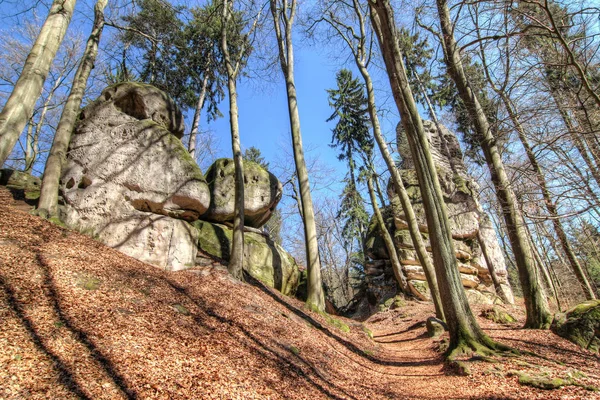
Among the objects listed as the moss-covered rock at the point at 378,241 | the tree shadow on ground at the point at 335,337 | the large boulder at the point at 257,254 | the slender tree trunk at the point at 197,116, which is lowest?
the tree shadow on ground at the point at 335,337

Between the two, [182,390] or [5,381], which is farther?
[182,390]

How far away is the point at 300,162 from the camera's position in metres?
10.1

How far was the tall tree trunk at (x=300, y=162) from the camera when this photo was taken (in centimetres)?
921

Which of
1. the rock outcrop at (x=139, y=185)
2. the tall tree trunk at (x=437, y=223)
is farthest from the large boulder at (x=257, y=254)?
the tall tree trunk at (x=437, y=223)

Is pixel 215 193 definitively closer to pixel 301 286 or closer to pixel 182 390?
pixel 301 286

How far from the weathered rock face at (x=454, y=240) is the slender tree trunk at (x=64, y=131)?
1379 cm

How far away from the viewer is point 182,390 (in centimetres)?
305

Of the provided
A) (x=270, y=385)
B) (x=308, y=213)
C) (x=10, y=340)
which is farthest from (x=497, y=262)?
(x=10, y=340)

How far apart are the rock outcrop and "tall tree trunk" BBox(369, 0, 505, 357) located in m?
5.88

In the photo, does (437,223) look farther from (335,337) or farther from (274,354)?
(335,337)

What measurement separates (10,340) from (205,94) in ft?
51.1

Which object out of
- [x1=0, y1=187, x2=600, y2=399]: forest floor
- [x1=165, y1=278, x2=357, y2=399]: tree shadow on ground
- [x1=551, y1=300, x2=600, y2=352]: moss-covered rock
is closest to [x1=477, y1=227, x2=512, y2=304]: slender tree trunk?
[x1=0, y1=187, x2=600, y2=399]: forest floor

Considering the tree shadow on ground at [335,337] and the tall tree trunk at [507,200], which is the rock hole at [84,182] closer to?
the tree shadow on ground at [335,337]

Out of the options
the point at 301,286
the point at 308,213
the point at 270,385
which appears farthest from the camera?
the point at 301,286
